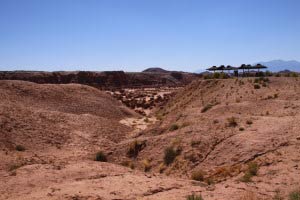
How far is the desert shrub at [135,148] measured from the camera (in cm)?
2097

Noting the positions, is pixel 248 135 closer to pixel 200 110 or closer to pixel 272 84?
pixel 200 110

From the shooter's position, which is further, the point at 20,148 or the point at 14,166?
the point at 20,148

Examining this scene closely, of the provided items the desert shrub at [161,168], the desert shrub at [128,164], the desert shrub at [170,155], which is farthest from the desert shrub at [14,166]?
the desert shrub at [170,155]

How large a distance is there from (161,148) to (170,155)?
1.54 meters

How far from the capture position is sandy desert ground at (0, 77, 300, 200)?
42.2 ft

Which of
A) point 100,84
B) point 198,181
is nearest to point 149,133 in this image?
point 198,181

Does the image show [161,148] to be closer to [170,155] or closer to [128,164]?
[170,155]

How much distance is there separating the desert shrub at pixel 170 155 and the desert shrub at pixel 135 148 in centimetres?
228

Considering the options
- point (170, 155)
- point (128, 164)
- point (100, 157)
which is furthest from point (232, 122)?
point (100, 157)

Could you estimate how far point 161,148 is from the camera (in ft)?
66.5

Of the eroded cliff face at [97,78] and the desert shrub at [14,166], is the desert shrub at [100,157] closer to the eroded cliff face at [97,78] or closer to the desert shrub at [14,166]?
the desert shrub at [14,166]

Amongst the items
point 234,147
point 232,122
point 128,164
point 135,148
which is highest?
point 232,122

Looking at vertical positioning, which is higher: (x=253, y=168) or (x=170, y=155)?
(x=253, y=168)

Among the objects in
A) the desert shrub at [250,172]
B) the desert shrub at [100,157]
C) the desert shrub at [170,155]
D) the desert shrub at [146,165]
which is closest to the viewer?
the desert shrub at [250,172]
